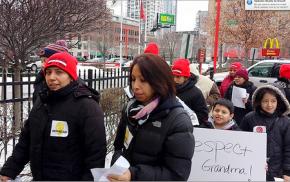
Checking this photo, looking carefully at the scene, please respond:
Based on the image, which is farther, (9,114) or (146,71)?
(9,114)

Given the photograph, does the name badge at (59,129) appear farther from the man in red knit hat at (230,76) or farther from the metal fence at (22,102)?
the man in red knit hat at (230,76)

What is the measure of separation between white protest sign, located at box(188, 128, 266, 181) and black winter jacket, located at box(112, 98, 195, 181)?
80 cm

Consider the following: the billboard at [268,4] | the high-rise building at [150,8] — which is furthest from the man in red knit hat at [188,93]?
the high-rise building at [150,8]

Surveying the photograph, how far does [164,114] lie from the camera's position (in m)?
1.94

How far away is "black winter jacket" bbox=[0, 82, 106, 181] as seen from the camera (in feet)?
7.49

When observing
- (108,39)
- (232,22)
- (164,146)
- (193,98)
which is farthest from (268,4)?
(108,39)

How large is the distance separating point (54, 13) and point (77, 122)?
12.5ft

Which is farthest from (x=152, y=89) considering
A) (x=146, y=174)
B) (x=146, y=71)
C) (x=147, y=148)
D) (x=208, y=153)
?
(x=208, y=153)

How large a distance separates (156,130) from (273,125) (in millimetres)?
1713

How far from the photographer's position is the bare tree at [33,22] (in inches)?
215

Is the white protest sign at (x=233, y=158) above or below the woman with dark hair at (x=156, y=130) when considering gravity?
below

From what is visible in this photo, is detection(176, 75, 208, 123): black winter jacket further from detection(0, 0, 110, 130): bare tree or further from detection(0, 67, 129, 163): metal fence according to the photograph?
detection(0, 0, 110, 130): bare tree

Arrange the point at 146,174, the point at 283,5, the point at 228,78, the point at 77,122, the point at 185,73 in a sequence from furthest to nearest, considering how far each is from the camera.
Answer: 1. the point at 283,5
2. the point at 228,78
3. the point at 185,73
4. the point at 77,122
5. the point at 146,174

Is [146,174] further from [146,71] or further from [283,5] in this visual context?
[283,5]
